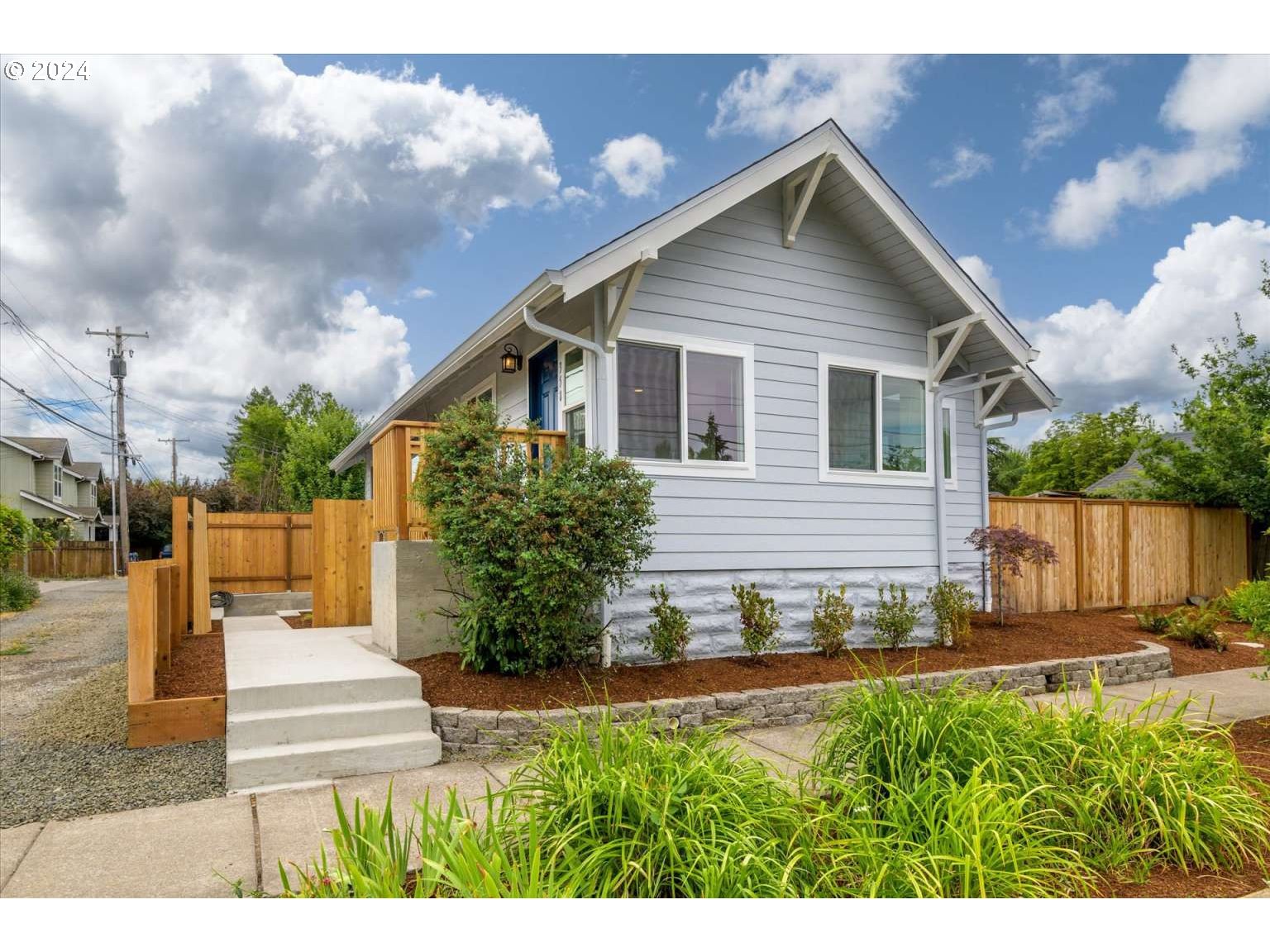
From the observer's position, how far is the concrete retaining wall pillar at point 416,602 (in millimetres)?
5426

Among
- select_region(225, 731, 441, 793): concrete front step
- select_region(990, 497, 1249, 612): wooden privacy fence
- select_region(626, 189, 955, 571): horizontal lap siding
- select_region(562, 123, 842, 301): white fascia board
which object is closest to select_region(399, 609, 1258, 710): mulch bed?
select_region(225, 731, 441, 793): concrete front step

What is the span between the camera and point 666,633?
18.6 feet

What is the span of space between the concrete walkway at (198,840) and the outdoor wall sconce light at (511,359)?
4.06 metres

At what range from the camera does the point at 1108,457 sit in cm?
2922

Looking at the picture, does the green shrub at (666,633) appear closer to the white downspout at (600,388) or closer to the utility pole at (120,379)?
the white downspout at (600,388)

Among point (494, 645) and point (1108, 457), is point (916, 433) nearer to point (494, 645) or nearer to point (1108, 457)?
point (494, 645)

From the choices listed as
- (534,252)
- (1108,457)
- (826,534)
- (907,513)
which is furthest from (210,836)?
(1108,457)

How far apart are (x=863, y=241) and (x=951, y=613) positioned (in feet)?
11.7

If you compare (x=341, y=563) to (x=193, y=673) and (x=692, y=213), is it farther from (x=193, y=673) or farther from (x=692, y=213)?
(x=692, y=213)

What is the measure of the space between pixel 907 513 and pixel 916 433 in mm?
828

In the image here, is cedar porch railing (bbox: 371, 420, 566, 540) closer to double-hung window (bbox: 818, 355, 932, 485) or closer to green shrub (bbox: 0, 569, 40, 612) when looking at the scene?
double-hung window (bbox: 818, 355, 932, 485)

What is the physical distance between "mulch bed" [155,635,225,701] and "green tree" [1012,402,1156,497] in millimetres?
27684

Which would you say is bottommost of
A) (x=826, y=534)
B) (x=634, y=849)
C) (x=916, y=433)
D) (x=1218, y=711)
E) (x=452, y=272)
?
(x=1218, y=711)
